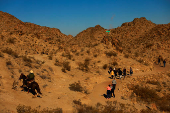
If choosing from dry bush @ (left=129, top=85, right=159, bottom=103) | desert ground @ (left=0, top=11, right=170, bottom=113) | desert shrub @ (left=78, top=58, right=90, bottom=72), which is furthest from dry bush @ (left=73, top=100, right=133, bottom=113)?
desert shrub @ (left=78, top=58, right=90, bottom=72)

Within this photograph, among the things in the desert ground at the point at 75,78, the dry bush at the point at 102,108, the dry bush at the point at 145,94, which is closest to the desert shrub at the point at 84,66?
the desert ground at the point at 75,78

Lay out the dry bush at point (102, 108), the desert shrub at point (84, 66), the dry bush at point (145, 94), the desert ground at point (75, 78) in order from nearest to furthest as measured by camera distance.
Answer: the dry bush at point (102, 108) < the desert ground at point (75, 78) < the dry bush at point (145, 94) < the desert shrub at point (84, 66)

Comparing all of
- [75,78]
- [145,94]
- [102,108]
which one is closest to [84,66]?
[75,78]

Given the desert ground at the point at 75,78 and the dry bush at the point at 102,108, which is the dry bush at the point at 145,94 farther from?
the dry bush at the point at 102,108

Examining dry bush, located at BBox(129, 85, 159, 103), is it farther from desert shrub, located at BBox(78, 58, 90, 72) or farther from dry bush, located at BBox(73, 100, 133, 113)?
desert shrub, located at BBox(78, 58, 90, 72)

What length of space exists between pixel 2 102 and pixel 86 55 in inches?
770

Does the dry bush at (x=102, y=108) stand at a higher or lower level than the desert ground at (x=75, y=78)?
lower

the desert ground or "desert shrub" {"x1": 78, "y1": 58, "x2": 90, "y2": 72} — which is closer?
the desert ground

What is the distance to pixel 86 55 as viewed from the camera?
26.0 meters

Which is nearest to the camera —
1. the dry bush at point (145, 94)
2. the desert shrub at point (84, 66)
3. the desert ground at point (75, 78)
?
the desert ground at point (75, 78)

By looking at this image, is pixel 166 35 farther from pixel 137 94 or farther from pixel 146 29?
pixel 137 94

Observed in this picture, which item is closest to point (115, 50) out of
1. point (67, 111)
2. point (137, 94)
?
point (137, 94)

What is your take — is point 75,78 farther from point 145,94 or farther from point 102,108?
point 145,94

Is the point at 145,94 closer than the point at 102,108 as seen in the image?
No
